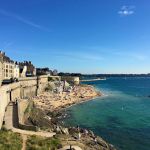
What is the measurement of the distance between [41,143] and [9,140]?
3416 mm

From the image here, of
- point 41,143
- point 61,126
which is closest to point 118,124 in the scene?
point 61,126

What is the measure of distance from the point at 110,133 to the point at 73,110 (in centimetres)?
2444

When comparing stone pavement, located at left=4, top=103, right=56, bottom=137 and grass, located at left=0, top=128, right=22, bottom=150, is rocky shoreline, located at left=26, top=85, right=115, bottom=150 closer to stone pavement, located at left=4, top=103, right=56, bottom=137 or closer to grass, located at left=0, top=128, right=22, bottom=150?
Result: stone pavement, located at left=4, top=103, right=56, bottom=137

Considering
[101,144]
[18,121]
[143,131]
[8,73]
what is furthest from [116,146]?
[8,73]

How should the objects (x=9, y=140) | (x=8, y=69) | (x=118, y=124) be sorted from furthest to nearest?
(x=8, y=69)
(x=118, y=124)
(x=9, y=140)

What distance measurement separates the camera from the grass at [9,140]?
2872 centimetres

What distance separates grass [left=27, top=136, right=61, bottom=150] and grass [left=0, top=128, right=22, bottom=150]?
1.13 meters

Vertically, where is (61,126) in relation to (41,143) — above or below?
below

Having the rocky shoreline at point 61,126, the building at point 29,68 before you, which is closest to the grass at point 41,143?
the rocky shoreline at point 61,126

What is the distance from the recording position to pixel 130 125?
53.7 meters

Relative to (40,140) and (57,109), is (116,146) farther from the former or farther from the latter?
(57,109)

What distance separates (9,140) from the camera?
98.7ft

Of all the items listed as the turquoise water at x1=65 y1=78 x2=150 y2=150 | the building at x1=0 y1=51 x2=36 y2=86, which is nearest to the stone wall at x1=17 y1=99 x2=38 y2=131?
the turquoise water at x1=65 y1=78 x2=150 y2=150

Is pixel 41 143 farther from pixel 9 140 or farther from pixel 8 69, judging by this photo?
pixel 8 69
